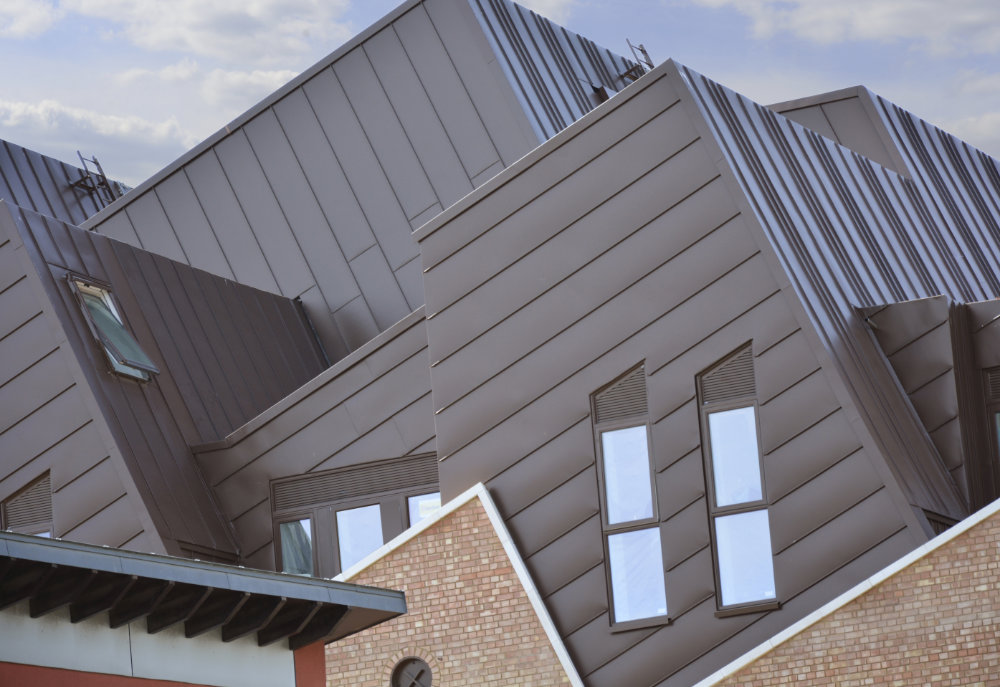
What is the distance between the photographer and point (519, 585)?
17.5 meters

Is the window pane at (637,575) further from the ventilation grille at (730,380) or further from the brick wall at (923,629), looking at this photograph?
the brick wall at (923,629)

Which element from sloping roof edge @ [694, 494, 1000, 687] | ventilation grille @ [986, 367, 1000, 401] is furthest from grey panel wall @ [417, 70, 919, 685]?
ventilation grille @ [986, 367, 1000, 401]

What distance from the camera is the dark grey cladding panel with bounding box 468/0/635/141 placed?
86.5 ft

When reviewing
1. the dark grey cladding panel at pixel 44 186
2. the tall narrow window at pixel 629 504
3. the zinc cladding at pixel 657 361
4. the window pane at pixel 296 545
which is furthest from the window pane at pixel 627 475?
the dark grey cladding panel at pixel 44 186

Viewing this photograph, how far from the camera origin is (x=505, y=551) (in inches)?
692

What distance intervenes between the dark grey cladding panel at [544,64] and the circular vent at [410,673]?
34.7 feet

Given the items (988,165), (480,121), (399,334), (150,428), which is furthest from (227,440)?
(988,165)

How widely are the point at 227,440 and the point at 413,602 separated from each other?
427 cm

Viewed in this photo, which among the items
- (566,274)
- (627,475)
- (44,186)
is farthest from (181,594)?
(44,186)

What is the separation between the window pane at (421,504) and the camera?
20.1m

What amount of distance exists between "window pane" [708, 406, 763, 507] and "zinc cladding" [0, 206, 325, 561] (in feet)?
22.1

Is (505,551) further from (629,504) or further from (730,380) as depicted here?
(730,380)

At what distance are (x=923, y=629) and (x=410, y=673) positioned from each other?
5.98m

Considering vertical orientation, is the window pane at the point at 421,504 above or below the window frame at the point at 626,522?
above
